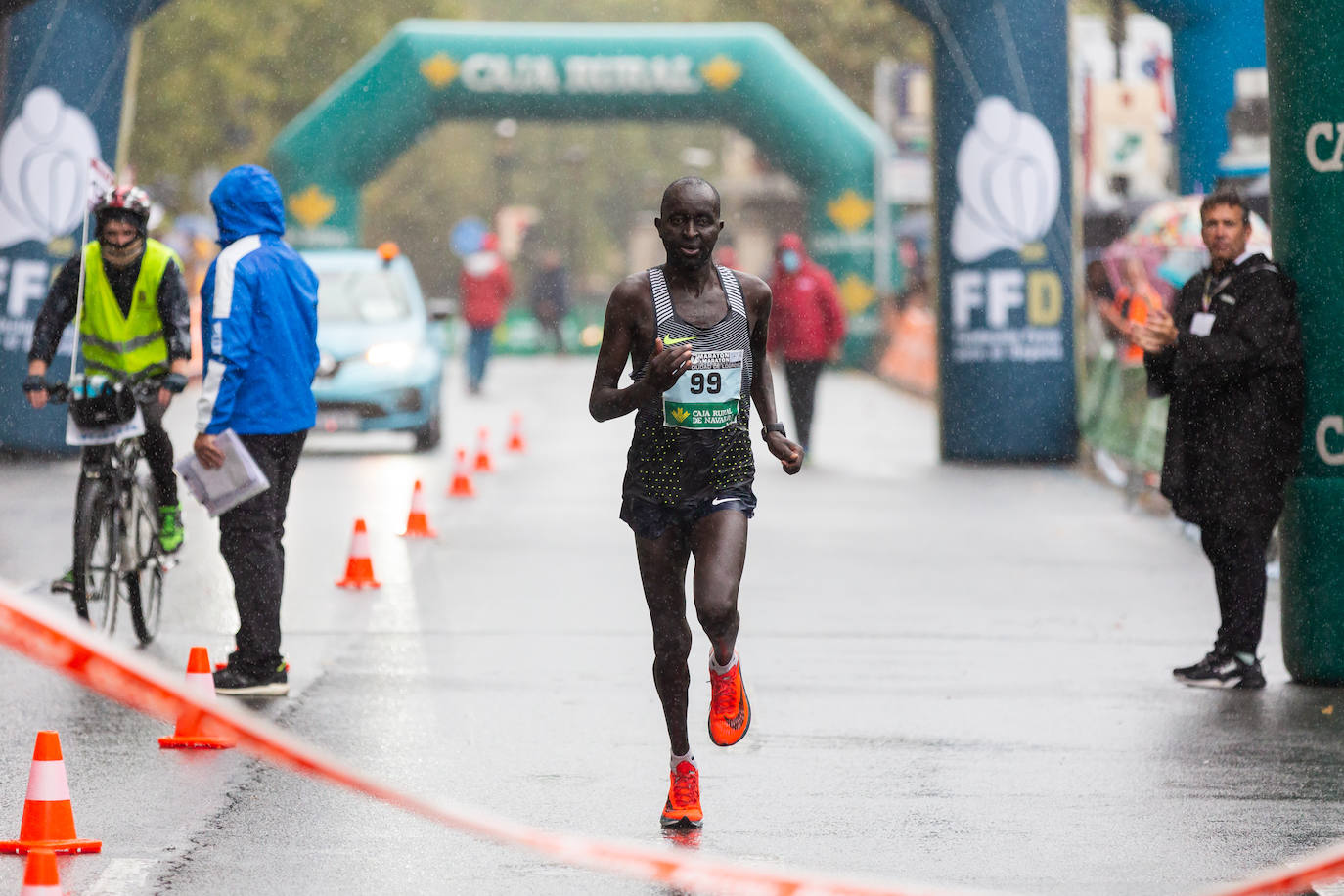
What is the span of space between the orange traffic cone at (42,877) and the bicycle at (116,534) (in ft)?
14.6

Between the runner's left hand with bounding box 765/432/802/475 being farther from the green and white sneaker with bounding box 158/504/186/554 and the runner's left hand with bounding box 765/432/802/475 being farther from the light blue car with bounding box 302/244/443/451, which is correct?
the light blue car with bounding box 302/244/443/451

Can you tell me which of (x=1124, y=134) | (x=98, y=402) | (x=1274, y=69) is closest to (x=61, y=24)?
(x=98, y=402)

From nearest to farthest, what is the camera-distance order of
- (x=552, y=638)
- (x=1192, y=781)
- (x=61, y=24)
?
(x=1192, y=781) → (x=552, y=638) → (x=61, y=24)

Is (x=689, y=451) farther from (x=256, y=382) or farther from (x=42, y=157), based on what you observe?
(x=42, y=157)

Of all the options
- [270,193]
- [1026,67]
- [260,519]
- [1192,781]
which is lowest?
[1192,781]

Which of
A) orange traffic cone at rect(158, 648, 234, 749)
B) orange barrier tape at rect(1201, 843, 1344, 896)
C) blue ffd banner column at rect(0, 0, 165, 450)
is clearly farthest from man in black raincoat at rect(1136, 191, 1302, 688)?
blue ffd banner column at rect(0, 0, 165, 450)

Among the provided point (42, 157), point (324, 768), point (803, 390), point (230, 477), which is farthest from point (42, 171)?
point (324, 768)

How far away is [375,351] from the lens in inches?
828

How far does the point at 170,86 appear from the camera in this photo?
4512cm

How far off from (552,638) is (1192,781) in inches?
147

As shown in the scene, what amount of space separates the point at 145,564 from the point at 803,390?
34.3ft

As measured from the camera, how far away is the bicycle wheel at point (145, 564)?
9531 millimetres

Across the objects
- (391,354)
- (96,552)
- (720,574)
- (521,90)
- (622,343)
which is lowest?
(96,552)

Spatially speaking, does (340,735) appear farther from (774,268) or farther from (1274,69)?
(774,268)
